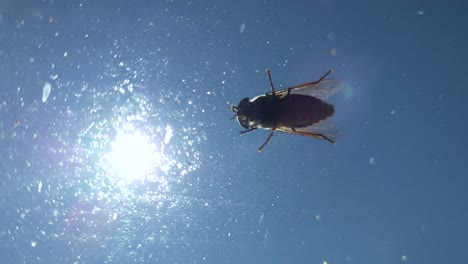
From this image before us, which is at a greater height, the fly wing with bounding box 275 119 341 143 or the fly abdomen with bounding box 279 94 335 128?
the fly abdomen with bounding box 279 94 335 128

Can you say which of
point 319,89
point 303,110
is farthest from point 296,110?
point 319,89

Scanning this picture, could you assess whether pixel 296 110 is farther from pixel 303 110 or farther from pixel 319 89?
pixel 319 89

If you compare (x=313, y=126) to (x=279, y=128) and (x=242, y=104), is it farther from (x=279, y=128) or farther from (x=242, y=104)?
(x=242, y=104)

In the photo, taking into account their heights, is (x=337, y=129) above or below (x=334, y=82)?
below

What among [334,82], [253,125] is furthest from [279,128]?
[334,82]

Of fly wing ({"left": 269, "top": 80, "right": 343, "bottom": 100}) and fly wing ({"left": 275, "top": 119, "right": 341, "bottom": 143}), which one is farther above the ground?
fly wing ({"left": 269, "top": 80, "right": 343, "bottom": 100})
